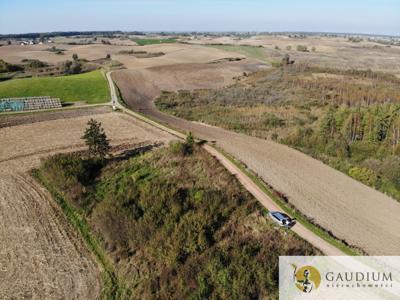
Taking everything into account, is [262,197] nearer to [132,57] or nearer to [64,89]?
[64,89]

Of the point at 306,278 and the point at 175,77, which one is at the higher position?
the point at 175,77

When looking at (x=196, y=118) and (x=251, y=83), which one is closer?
(x=196, y=118)

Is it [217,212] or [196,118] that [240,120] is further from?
[217,212]

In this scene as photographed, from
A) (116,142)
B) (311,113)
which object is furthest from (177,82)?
(116,142)

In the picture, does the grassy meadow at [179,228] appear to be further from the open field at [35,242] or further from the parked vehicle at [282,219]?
the open field at [35,242]

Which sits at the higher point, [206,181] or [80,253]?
[206,181]

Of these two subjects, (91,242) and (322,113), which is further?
(322,113)

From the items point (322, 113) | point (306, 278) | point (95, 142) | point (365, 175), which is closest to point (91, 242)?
point (95, 142)
